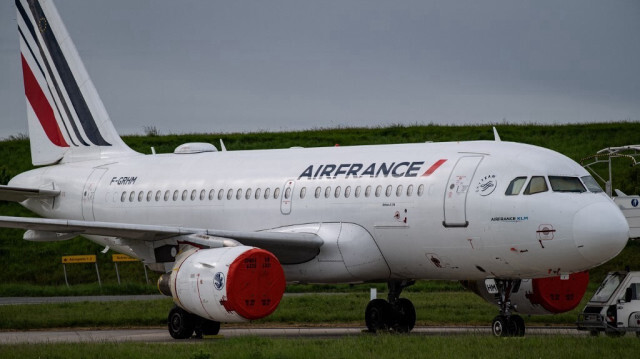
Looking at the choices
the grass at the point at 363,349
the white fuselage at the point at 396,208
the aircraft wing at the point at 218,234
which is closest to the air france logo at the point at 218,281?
the grass at the point at 363,349

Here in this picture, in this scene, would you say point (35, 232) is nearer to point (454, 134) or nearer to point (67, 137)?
point (67, 137)

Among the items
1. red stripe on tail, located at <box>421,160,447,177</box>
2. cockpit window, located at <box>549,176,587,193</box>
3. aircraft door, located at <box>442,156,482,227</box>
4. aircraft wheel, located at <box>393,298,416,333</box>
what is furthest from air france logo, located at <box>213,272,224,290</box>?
cockpit window, located at <box>549,176,587,193</box>

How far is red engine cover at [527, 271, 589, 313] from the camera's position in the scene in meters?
24.5

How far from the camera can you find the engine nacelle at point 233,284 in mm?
21266

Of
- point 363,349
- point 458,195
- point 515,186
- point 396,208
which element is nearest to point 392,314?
point 396,208

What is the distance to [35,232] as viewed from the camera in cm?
2648

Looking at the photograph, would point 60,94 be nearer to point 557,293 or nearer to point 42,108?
point 42,108

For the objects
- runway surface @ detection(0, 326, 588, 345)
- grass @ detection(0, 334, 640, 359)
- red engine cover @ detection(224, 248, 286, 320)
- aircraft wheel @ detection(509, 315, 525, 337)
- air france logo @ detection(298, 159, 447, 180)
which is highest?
air france logo @ detection(298, 159, 447, 180)

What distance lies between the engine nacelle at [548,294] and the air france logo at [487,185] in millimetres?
3489

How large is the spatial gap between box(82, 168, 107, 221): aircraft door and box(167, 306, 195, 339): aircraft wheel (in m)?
6.36

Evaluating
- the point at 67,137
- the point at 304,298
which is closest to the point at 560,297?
the point at 304,298

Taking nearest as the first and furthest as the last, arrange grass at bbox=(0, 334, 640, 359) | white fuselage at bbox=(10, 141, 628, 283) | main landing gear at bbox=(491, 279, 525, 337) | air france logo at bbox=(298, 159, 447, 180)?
1. grass at bbox=(0, 334, 640, 359)
2. white fuselage at bbox=(10, 141, 628, 283)
3. main landing gear at bbox=(491, 279, 525, 337)
4. air france logo at bbox=(298, 159, 447, 180)

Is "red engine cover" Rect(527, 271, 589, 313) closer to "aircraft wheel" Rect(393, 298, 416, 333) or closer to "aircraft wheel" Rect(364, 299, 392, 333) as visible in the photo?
"aircraft wheel" Rect(393, 298, 416, 333)

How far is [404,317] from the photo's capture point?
25797 mm
